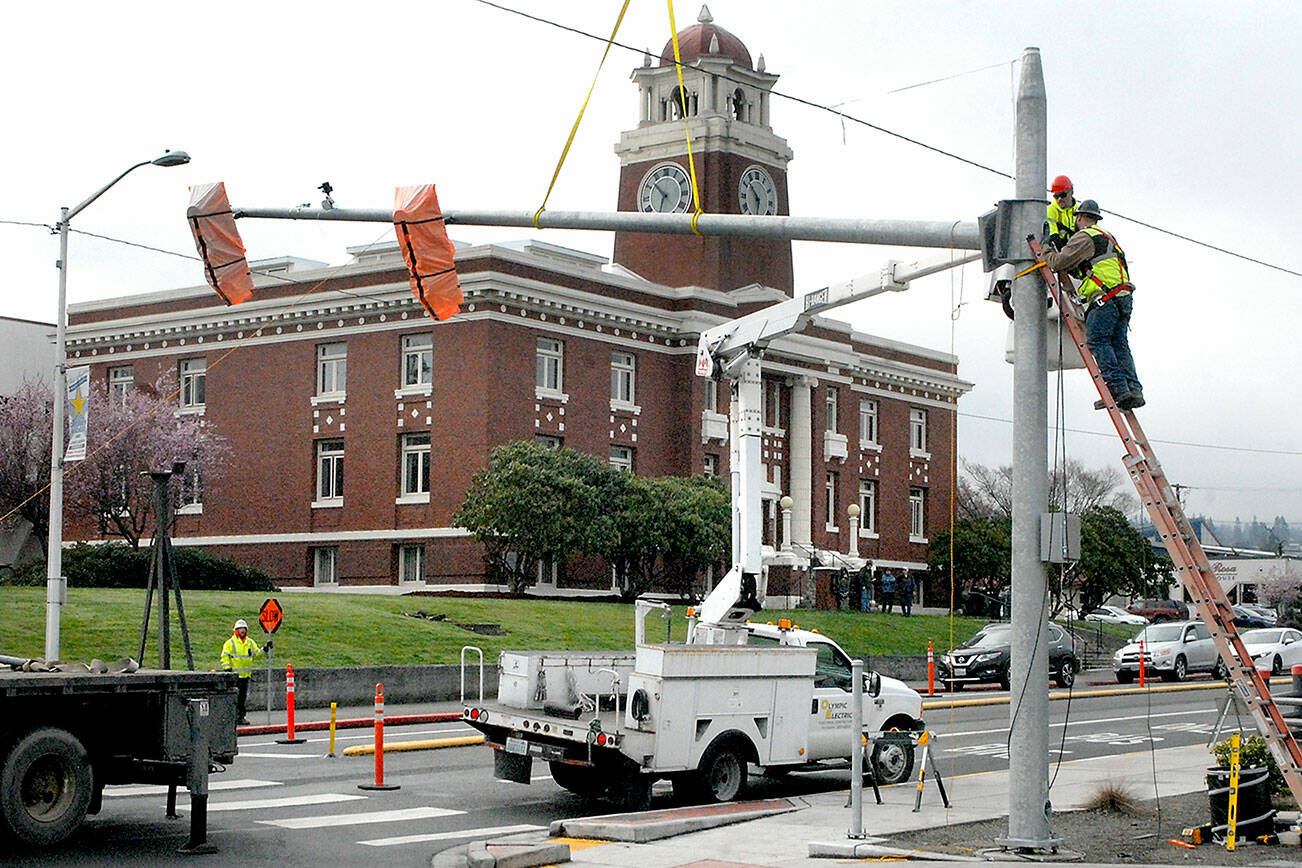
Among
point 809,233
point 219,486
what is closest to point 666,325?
point 219,486

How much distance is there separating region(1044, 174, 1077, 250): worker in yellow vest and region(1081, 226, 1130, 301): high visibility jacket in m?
→ 0.23

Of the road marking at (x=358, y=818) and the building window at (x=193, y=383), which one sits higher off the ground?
the building window at (x=193, y=383)

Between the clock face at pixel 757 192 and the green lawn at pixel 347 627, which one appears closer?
the green lawn at pixel 347 627

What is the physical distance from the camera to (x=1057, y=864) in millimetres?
Result: 11945

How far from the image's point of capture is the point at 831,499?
210ft

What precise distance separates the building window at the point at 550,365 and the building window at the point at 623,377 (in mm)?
2461

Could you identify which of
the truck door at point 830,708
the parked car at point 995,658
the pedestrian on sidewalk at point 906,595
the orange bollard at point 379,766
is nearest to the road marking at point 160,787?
the orange bollard at point 379,766

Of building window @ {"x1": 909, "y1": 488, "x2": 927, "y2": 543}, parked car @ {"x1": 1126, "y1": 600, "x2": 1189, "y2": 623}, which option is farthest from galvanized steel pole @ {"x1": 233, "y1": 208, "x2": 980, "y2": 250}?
parked car @ {"x1": 1126, "y1": 600, "x2": 1189, "y2": 623}

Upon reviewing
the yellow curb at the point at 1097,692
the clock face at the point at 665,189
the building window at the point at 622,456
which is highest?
the clock face at the point at 665,189

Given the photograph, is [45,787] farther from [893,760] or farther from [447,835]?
[893,760]

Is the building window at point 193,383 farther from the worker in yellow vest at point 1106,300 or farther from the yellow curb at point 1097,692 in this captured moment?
the worker in yellow vest at point 1106,300

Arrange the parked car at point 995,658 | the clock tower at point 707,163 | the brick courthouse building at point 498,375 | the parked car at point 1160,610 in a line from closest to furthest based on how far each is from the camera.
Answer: the parked car at point 995,658 → the brick courthouse building at point 498,375 → the clock tower at point 707,163 → the parked car at point 1160,610

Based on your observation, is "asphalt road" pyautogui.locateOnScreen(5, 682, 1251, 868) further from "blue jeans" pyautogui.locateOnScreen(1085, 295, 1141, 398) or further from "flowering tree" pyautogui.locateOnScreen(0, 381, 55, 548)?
"flowering tree" pyautogui.locateOnScreen(0, 381, 55, 548)

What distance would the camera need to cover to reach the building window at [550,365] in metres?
52.6
